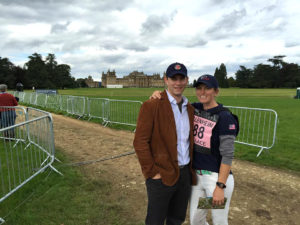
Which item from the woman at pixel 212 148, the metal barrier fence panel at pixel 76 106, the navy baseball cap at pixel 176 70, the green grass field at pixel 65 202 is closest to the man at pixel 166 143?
the navy baseball cap at pixel 176 70

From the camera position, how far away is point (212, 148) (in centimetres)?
219

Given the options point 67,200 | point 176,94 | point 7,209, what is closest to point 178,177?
point 176,94

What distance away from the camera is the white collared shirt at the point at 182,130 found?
2205mm

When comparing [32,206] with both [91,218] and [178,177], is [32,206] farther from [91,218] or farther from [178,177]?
[178,177]

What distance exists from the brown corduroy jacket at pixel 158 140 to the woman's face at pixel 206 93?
1.17ft

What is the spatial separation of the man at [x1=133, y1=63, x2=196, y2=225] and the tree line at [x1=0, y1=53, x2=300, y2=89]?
9798cm

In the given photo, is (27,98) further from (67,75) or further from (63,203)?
→ (67,75)

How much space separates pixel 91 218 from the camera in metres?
3.28

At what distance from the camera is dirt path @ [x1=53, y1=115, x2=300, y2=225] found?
11.4 ft

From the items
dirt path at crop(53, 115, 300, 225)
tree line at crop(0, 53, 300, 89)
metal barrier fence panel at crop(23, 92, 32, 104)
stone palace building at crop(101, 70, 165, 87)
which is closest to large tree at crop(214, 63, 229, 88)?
tree line at crop(0, 53, 300, 89)

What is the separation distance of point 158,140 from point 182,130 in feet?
0.93

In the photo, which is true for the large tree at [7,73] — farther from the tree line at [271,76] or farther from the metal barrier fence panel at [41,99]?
the tree line at [271,76]

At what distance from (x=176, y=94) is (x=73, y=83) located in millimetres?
119875

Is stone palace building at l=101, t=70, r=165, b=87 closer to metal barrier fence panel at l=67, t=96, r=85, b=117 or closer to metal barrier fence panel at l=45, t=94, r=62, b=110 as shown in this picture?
metal barrier fence panel at l=45, t=94, r=62, b=110
